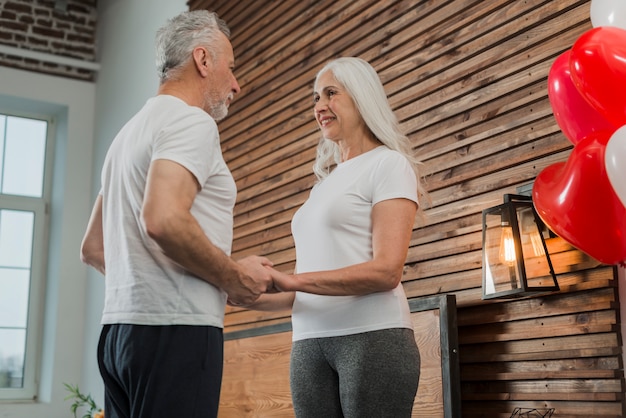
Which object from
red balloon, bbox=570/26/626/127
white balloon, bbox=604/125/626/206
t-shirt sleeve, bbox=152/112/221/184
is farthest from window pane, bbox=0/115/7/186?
white balloon, bbox=604/125/626/206

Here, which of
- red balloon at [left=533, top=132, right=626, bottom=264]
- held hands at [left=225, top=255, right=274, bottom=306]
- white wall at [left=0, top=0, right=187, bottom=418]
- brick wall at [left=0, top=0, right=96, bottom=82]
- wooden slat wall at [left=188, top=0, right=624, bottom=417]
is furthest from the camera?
brick wall at [left=0, top=0, right=96, bottom=82]

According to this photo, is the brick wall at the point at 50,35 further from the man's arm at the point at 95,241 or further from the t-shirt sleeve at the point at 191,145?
the t-shirt sleeve at the point at 191,145

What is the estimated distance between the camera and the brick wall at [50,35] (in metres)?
6.36

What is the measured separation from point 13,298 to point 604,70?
18.6ft

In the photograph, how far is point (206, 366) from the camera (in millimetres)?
1463

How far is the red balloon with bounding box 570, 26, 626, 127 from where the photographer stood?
1.61m

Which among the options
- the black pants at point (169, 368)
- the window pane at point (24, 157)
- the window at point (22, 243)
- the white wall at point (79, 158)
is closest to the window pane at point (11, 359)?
the window at point (22, 243)

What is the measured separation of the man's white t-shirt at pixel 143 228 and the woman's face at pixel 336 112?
1.76ft

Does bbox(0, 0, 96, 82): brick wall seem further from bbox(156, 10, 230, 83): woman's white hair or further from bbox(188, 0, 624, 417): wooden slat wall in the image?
bbox(156, 10, 230, 83): woman's white hair

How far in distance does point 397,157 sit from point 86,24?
558cm

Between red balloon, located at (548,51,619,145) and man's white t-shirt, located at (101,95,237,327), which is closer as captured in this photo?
man's white t-shirt, located at (101,95,237,327)

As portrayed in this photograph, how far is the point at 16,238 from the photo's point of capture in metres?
6.50

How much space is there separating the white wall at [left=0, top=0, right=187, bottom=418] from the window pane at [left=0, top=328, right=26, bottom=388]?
191 millimetres

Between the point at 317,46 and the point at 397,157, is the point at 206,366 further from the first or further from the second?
the point at 317,46
